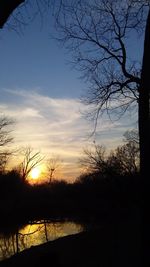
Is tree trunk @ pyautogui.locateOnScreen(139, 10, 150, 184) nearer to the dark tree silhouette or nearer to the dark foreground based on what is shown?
the dark tree silhouette

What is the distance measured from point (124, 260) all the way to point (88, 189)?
239ft

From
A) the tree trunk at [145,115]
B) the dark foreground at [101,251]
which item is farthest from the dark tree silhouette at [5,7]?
the dark foreground at [101,251]

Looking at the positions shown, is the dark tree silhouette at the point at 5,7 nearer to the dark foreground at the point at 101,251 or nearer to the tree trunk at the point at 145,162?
the tree trunk at the point at 145,162

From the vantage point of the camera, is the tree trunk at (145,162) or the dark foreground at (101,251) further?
the dark foreground at (101,251)

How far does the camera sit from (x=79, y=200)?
8262 cm

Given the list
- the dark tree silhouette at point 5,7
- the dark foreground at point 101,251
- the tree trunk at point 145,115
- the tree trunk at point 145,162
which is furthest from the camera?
the dark foreground at point 101,251

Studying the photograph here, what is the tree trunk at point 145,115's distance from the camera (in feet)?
27.5

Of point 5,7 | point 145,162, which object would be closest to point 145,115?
point 145,162

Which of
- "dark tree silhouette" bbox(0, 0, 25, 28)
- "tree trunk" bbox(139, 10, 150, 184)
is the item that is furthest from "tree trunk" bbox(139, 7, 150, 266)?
"dark tree silhouette" bbox(0, 0, 25, 28)

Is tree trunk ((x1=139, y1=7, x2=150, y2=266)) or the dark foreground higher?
tree trunk ((x1=139, y1=7, x2=150, y2=266))

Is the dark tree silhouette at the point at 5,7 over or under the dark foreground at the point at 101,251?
over

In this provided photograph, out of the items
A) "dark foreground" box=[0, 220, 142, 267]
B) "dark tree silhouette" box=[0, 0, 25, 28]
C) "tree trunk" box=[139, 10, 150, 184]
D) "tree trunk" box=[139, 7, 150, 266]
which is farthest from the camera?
"dark foreground" box=[0, 220, 142, 267]

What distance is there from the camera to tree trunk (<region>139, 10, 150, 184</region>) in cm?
837

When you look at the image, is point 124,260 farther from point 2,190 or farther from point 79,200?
point 79,200
